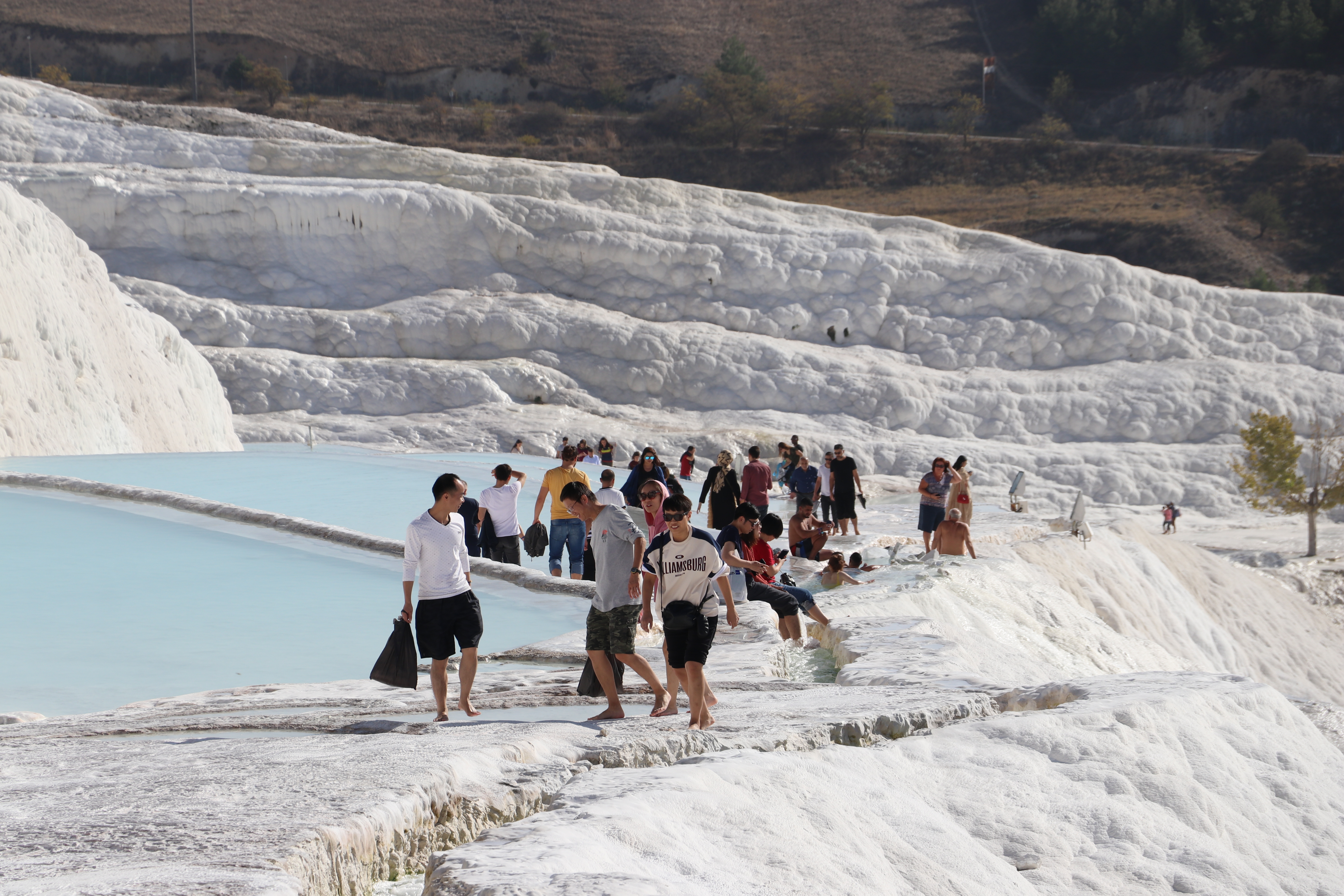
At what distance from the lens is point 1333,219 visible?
47719 millimetres

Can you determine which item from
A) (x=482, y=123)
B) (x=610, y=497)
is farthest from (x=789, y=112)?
(x=610, y=497)

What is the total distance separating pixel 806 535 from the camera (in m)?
10.8

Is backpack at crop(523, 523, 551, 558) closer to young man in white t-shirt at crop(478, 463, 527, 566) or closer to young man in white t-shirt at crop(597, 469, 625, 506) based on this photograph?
young man in white t-shirt at crop(478, 463, 527, 566)

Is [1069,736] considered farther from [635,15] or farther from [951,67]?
[635,15]

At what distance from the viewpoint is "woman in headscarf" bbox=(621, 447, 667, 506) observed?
9797mm

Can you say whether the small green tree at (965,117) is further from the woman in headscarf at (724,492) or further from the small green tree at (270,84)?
the woman in headscarf at (724,492)

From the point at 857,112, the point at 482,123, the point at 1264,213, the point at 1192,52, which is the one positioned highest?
the point at 1192,52

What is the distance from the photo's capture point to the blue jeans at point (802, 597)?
7625 millimetres

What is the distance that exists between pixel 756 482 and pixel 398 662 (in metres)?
6.95

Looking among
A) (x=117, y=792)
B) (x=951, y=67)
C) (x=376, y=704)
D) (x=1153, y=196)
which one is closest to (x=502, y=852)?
(x=117, y=792)

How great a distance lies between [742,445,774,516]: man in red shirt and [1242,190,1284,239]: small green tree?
139ft

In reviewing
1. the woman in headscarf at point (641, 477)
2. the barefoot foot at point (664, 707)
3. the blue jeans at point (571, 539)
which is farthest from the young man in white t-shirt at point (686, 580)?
the woman in headscarf at point (641, 477)

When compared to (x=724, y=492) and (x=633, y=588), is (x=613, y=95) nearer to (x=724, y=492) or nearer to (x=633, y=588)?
(x=724, y=492)

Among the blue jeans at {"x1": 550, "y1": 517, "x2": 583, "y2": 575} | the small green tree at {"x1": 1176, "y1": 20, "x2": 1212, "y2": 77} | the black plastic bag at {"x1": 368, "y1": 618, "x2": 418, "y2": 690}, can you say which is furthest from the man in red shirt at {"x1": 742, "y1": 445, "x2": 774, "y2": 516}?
the small green tree at {"x1": 1176, "y1": 20, "x2": 1212, "y2": 77}
